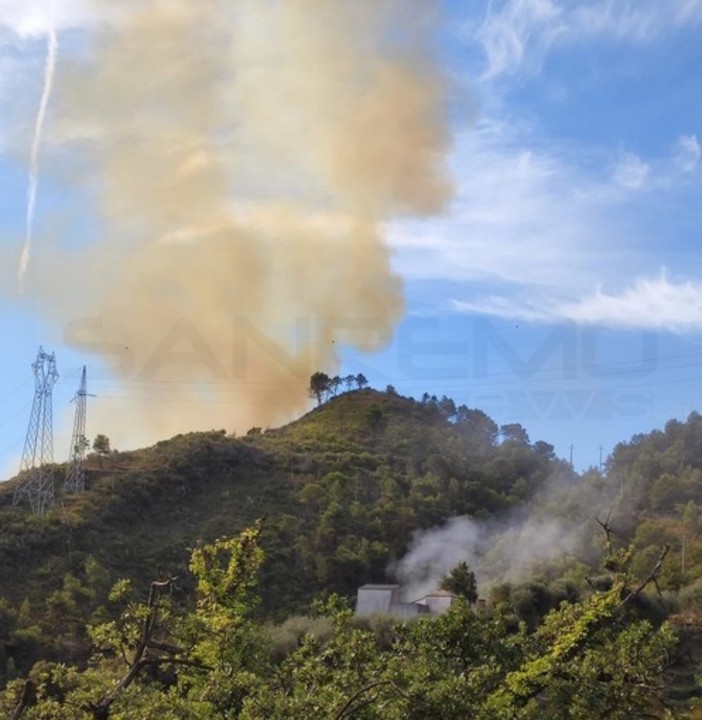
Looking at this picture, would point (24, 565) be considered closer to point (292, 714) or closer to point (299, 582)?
point (299, 582)

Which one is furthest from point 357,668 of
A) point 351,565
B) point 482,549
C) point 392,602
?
point 482,549

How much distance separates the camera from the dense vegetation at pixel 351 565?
12.3 metres

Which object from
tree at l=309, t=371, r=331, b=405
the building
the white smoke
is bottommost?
the building

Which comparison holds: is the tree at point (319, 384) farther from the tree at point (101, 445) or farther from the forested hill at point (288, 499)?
the tree at point (101, 445)

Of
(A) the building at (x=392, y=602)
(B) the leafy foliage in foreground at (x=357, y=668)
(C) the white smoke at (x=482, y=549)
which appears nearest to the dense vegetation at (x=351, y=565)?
(B) the leafy foliage in foreground at (x=357, y=668)

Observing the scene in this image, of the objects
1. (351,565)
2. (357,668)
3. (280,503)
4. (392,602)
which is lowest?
(357,668)

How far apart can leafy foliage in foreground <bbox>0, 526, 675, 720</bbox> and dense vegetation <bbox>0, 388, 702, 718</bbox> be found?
0.04 m

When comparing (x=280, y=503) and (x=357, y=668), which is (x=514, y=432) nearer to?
(x=280, y=503)

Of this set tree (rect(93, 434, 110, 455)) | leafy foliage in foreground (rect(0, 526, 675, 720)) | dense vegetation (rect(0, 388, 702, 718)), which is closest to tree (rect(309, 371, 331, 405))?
dense vegetation (rect(0, 388, 702, 718))

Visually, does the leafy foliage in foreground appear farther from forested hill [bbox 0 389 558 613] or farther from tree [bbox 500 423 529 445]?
→ tree [bbox 500 423 529 445]

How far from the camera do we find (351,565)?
65125mm

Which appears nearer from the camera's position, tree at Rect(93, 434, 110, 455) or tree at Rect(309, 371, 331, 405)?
tree at Rect(93, 434, 110, 455)

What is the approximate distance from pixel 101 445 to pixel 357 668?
225 feet

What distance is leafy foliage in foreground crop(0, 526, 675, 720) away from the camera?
36.3 feet
